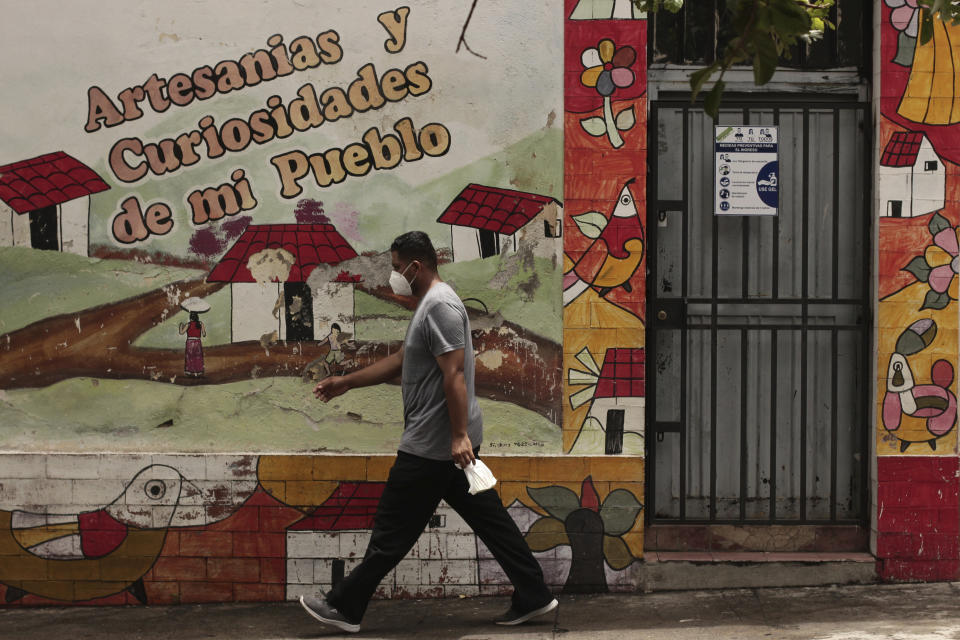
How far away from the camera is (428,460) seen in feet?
15.0

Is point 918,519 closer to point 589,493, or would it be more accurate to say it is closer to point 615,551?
point 615,551

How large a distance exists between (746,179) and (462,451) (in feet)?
7.38

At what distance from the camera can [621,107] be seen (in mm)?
5234

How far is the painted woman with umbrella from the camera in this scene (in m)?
5.30

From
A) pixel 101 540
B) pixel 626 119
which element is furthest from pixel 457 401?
pixel 101 540

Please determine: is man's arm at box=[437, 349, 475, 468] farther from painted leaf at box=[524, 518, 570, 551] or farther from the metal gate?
the metal gate

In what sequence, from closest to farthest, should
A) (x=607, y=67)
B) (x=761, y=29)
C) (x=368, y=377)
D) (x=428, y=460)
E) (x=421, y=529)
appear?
1. (x=761, y=29)
2. (x=428, y=460)
3. (x=421, y=529)
4. (x=368, y=377)
5. (x=607, y=67)

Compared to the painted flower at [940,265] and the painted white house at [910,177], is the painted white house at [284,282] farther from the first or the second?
the painted flower at [940,265]

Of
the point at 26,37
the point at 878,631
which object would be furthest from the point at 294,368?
the point at 878,631

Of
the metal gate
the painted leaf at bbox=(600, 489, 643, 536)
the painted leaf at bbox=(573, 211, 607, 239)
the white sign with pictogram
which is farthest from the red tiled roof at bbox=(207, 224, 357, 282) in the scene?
A: the white sign with pictogram

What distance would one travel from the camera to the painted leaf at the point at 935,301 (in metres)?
5.27

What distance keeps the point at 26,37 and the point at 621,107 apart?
3.17m

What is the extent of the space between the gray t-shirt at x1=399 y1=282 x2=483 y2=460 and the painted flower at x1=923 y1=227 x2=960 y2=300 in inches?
100

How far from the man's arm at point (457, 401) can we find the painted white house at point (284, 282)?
1039 mm
